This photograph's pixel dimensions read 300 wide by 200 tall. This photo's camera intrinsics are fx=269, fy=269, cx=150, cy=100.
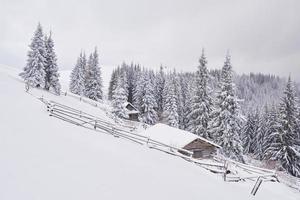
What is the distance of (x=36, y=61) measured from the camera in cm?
4562

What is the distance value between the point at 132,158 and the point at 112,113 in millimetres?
39627

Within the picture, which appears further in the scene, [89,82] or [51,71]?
[89,82]

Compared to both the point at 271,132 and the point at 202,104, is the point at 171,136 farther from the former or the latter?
the point at 271,132

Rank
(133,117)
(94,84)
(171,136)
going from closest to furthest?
(171,136), (133,117), (94,84)

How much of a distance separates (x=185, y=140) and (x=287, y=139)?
1578cm

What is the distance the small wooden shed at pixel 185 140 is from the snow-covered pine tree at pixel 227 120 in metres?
4.86

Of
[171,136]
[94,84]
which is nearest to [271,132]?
[171,136]

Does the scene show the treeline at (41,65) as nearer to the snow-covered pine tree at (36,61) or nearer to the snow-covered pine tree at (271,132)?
the snow-covered pine tree at (36,61)

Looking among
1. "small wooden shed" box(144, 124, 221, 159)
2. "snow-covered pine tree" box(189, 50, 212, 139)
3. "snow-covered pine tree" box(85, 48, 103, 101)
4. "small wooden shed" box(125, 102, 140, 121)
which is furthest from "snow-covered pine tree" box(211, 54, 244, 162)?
"snow-covered pine tree" box(85, 48, 103, 101)

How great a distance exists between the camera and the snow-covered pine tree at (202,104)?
3947 centimetres

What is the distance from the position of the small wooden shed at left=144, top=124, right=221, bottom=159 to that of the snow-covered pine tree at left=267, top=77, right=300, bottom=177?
33.2 feet

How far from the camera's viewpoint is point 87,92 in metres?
72.3

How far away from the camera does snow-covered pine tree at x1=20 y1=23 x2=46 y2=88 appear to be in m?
45.8

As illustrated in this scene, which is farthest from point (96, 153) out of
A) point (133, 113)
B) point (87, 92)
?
point (87, 92)
